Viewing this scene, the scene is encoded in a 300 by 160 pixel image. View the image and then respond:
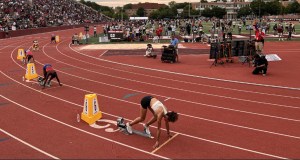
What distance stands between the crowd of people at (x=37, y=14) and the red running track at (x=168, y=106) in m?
32.0

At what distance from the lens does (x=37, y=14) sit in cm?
5769

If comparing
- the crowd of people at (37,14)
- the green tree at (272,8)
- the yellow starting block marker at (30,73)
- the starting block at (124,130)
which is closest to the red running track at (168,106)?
the starting block at (124,130)

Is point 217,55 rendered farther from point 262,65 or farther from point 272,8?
point 272,8

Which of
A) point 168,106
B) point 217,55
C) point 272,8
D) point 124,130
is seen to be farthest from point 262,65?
point 272,8

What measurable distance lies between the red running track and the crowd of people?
32017 millimetres

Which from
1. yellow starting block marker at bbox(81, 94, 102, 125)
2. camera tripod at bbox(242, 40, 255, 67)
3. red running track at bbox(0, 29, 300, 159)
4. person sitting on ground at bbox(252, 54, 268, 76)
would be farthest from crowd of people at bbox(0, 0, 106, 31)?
yellow starting block marker at bbox(81, 94, 102, 125)

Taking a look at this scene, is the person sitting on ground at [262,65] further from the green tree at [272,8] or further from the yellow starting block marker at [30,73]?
the green tree at [272,8]

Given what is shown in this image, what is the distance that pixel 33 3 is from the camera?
61.1m

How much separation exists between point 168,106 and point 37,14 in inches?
2043

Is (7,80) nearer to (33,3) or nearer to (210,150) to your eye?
(210,150)

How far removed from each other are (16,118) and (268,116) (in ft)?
27.4

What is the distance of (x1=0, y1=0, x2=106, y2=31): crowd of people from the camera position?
164 ft

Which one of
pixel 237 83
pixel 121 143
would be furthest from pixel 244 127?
pixel 237 83

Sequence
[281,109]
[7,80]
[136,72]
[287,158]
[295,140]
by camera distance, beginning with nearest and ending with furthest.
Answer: [287,158] < [295,140] < [281,109] < [7,80] < [136,72]
